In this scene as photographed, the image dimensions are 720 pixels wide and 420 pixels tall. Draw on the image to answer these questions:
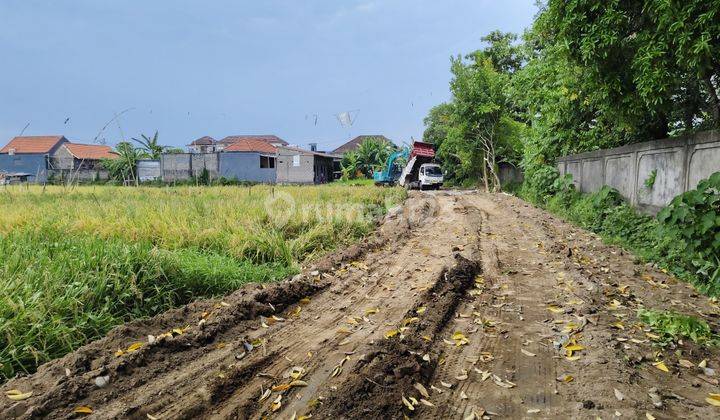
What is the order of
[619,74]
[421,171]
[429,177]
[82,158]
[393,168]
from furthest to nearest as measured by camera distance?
[82,158], [393,168], [421,171], [429,177], [619,74]

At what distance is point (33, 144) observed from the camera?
41.6m

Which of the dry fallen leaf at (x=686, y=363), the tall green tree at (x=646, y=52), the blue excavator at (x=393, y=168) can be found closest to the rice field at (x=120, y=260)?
the dry fallen leaf at (x=686, y=363)

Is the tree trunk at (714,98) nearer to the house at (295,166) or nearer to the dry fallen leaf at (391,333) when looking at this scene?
the dry fallen leaf at (391,333)

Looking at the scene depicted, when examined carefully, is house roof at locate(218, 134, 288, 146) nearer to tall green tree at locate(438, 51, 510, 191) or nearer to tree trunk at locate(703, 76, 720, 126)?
tall green tree at locate(438, 51, 510, 191)

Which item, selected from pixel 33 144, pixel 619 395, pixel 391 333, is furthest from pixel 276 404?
pixel 33 144

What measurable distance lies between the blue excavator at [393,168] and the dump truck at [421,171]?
1538 mm

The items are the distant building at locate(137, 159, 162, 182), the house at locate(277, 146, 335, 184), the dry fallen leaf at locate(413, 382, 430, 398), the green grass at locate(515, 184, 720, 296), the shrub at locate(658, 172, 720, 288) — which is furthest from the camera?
the house at locate(277, 146, 335, 184)

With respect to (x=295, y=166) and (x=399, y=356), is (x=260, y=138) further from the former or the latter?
(x=399, y=356)

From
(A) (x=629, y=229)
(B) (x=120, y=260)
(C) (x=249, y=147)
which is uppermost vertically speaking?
(C) (x=249, y=147)

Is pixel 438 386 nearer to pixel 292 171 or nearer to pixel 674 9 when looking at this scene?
pixel 674 9

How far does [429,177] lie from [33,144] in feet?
134

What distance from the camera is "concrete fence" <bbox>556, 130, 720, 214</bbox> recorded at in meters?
6.49

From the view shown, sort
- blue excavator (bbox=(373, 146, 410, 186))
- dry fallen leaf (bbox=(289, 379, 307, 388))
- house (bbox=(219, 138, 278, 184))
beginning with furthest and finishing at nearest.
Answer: house (bbox=(219, 138, 278, 184))
blue excavator (bbox=(373, 146, 410, 186))
dry fallen leaf (bbox=(289, 379, 307, 388))

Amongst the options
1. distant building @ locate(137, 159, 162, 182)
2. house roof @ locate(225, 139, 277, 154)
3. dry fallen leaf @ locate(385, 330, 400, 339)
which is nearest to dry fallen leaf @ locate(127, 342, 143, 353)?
dry fallen leaf @ locate(385, 330, 400, 339)
